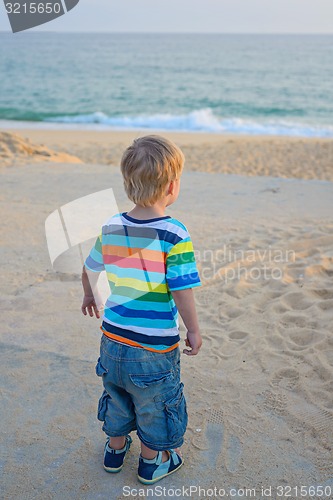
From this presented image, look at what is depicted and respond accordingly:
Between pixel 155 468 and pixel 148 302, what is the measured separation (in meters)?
0.75

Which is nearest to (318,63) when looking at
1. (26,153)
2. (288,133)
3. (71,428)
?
(288,133)

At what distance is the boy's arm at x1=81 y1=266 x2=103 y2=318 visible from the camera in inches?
92.7

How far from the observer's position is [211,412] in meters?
2.77

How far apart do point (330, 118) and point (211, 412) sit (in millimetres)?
20189

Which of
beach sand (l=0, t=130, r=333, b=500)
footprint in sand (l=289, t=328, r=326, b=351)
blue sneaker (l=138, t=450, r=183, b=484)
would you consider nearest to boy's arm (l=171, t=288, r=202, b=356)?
blue sneaker (l=138, t=450, r=183, b=484)

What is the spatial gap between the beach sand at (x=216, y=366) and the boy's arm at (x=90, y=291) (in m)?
0.64

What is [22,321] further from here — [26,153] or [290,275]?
[26,153]

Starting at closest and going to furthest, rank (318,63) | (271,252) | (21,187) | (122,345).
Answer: (122,345), (271,252), (21,187), (318,63)

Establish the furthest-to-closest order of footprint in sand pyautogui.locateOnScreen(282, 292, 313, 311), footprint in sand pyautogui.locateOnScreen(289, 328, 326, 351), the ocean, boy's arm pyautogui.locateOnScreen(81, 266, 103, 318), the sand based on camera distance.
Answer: the ocean
the sand
footprint in sand pyautogui.locateOnScreen(282, 292, 313, 311)
footprint in sand pyautogui.locateOnScreen(289, 328, 326, 351)
boy's arm pyautogui.locateOnScreen(81, 266, 103, 318)

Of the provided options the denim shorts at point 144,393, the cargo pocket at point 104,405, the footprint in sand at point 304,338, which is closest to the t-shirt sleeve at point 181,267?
the denim shorts at point 144,393

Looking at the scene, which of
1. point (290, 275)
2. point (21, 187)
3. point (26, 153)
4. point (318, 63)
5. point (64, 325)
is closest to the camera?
point (64, 325)

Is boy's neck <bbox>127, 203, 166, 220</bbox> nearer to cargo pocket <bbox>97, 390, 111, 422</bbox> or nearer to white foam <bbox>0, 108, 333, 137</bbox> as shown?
cargo pocket <bbox>97, 390, 111, 422</bbox>

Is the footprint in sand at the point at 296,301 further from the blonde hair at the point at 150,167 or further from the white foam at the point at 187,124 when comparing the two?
the white foam at the point at 187,124

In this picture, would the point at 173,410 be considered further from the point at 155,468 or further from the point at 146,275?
the point at 146,275
